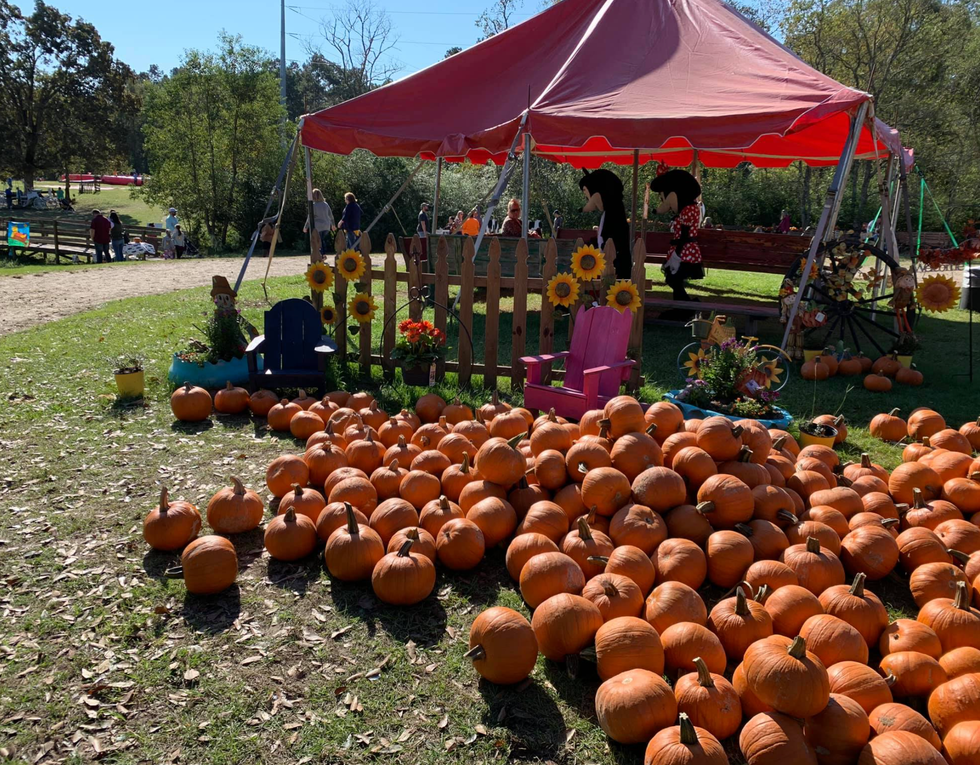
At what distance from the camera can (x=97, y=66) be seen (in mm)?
47938

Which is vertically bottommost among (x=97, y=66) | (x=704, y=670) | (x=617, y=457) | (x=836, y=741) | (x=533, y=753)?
(x=533, y=753)

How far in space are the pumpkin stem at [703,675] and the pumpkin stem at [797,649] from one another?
308 millimetres

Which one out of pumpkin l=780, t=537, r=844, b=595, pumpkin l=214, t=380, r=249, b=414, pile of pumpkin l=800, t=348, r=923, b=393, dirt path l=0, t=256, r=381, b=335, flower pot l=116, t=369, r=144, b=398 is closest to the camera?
pumpkin l=780, t=537, r=844, b=595

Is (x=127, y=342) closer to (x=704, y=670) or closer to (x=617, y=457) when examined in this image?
(x=617, y=457)

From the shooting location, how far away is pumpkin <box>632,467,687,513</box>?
12.2 feet

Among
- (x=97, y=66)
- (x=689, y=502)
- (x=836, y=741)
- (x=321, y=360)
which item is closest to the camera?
(x=836, y=741)

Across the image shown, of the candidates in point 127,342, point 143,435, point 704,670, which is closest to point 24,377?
point 127,342

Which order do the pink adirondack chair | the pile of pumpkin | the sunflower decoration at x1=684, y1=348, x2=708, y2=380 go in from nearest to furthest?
the pink adirondack chair, the sunflower decoration at x1=684, y1=348, x2=708, y2=380, the pile of pumpkin

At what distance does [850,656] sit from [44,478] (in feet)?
17.2

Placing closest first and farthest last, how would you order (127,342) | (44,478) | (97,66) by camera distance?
(44,478)
(127,342)
(97,66)

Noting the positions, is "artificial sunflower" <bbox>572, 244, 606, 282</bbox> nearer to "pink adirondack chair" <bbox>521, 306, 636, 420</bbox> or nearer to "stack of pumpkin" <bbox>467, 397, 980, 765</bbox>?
"pink adirondack chair" <bbox>521, 306, 636, 420</bbox>

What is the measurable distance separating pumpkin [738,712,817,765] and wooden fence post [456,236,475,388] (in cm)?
505

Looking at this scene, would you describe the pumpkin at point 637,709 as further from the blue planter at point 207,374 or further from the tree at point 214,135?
the tree at point 214,135

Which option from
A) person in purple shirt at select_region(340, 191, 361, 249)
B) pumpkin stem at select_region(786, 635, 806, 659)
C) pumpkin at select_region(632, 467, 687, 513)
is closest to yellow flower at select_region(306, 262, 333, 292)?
pumpkin at select_region(632, 467, 687, 513)
